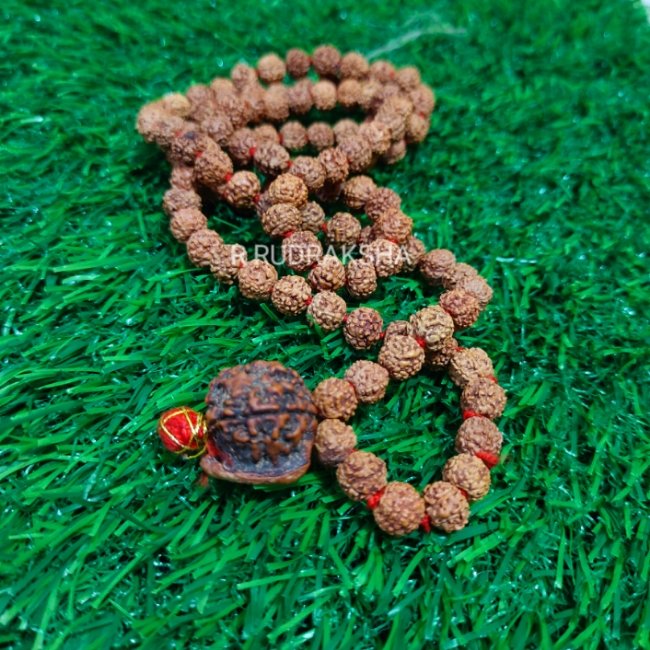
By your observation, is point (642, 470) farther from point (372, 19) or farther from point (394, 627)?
point (372, 19)

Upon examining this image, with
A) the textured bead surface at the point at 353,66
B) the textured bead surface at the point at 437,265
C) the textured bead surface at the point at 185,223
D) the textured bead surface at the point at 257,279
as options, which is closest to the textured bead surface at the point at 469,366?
the textured bead surface at the point at 437,265

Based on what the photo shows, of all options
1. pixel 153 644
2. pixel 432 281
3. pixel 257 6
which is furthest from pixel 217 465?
pixel 257 6

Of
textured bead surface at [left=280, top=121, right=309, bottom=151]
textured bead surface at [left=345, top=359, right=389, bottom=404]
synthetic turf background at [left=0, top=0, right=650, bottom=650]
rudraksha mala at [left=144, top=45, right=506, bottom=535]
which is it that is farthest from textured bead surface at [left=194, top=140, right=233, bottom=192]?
textured bead surface at [left=345, top=359, right=389, bottom=404]

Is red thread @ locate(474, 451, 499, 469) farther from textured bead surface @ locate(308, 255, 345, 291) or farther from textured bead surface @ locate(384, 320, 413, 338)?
textured bead surface @ locate(308, 255, 345, 291)

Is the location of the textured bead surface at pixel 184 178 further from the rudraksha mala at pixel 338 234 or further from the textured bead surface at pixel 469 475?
the textured bead surface at pixel 469 475

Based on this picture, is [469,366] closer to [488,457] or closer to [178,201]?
[488,457]

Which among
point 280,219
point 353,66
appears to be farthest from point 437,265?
point 353,66
